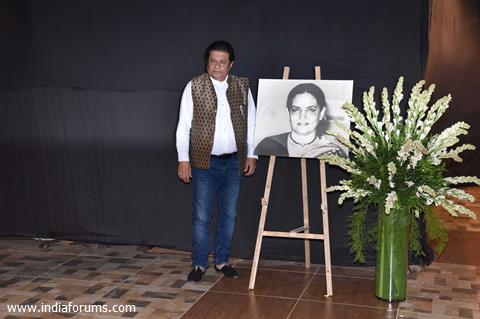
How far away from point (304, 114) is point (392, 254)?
37.1 inches

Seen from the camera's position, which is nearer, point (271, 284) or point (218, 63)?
point (218, 63)

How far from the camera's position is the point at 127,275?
4.23 m

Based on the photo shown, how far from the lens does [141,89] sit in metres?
4.71

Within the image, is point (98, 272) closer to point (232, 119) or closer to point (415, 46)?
point (232, 119)

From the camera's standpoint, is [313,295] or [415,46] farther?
[415,46]

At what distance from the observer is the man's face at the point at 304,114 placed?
394cm

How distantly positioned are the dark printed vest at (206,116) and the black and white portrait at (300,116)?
5.1 inches

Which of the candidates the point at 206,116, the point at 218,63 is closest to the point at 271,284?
the point at 206,116

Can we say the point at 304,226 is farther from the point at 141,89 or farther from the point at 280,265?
the point at 141,89

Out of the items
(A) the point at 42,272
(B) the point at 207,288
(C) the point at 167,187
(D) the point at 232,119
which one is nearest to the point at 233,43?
(D) the point at 232,119

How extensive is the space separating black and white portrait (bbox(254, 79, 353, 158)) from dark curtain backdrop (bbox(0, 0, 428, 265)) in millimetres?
407

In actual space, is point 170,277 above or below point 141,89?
below

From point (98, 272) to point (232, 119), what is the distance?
1.31 metres

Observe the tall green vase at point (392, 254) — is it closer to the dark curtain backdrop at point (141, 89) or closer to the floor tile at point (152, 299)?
the dark curtain backdrop at point (141, 89)
